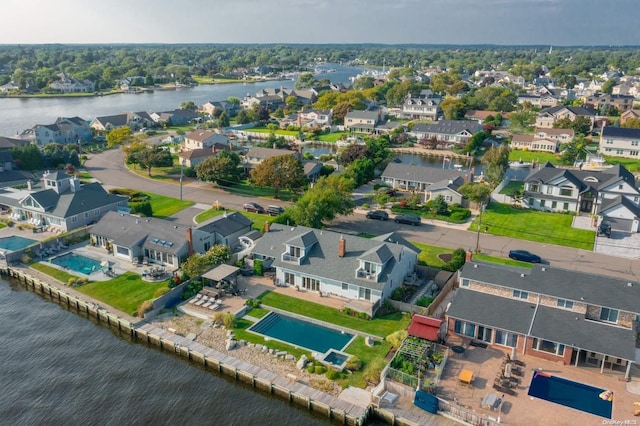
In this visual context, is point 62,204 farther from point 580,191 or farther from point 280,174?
point 580,191

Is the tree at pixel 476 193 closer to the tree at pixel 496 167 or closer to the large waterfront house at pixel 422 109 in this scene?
the tree at pixel 496 167

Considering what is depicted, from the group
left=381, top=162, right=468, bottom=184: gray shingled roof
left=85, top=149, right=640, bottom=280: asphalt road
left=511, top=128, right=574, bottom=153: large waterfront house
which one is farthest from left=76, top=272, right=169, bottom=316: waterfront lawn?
left=511, top=128, right=574, bottom=153: large waterfront house

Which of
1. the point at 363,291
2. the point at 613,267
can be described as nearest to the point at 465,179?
the point at 613,267

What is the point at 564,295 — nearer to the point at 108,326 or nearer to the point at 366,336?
the point at 366,336

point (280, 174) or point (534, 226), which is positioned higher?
point (280, 174)

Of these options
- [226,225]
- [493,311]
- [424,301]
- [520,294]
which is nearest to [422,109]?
[226,225]

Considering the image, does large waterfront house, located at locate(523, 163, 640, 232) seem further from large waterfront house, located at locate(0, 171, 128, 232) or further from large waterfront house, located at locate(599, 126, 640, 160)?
large waterfront house, located at locate(0, 171, 128, 232)

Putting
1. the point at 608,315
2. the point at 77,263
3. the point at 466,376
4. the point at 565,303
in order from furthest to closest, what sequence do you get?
the point at 77,263
the point at 565,303
the point at 608,315
the point at 466,376
